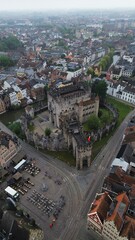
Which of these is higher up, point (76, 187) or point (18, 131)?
point (18, 131)

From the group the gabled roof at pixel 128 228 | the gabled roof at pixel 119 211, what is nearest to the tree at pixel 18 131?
the gabled roof at pixel 119 211

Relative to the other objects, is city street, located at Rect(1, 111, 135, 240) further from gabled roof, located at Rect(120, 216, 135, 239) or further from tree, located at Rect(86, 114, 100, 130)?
gabled roof, located at Rect(120, 216, 135, 239)


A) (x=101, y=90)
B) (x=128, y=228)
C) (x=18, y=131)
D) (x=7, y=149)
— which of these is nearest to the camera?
(x=128, y=228)

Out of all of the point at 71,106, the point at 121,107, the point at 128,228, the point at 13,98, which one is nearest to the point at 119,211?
the point at 128,228

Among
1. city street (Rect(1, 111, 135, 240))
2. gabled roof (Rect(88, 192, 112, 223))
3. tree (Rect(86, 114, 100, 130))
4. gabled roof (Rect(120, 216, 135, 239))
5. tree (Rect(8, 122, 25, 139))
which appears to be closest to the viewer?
gabled roof (Rect(120, 216, 135, 239))

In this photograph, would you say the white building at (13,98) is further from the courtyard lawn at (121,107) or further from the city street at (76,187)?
the courtyard lawn at (121,107)

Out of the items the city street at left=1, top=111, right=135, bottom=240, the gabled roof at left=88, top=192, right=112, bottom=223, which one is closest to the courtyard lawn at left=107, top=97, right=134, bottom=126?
the city street at left=1, top=111, right=135, bottom=240

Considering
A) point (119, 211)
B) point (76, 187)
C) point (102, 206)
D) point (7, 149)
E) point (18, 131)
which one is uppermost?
point (119, 211)

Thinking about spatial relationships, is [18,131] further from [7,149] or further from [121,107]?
[121,107]

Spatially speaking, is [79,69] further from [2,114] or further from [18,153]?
[18,153]
